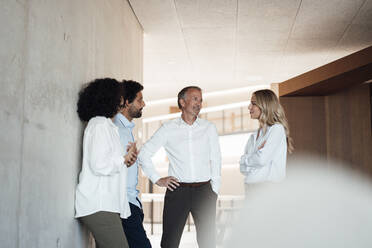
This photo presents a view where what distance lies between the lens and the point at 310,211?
5.70 metres

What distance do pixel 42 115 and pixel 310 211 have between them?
4361 mm

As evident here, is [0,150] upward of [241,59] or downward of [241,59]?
downward

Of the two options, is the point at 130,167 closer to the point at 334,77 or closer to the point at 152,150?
the point at 152,150

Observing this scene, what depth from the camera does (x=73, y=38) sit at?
274 cm

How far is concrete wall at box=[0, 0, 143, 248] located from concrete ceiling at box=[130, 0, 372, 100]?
2.26 meters

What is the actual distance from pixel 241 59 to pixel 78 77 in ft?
17.5

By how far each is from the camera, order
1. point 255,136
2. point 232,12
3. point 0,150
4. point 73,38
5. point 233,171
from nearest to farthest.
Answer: point 0,150 < point 73,38 < point 255,136 < point 232,12 < point 233,171

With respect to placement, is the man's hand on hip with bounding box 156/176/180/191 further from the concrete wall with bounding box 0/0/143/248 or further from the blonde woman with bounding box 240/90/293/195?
the concrete wall with bounding box 0/0/143/248

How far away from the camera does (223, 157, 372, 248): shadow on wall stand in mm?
3051

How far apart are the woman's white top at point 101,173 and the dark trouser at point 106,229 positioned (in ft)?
0.11

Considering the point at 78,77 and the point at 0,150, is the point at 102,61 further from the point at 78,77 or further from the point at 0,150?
the point at 0,150

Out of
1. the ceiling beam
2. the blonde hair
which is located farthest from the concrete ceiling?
the blonde hair

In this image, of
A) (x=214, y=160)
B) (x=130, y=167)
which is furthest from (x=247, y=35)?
(x=130, y=167)

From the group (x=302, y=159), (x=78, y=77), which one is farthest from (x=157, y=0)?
(x=302, y=159)
